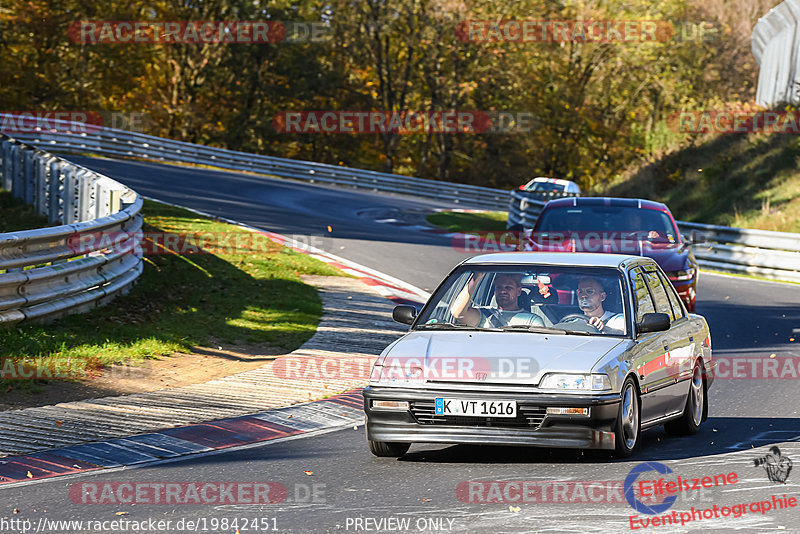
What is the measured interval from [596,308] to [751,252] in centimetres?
1726

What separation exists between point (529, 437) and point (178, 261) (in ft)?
36.2

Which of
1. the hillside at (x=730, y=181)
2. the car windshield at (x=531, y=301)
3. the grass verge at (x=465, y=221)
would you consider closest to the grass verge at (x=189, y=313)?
the car windshield at (x=531, y=301)

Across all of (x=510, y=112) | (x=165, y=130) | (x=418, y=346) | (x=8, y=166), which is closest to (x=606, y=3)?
(x=510, y=112)

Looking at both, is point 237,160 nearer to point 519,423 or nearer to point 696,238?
point 696,238

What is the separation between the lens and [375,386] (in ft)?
25.5

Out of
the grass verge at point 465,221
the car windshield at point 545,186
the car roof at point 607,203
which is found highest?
the car roof at point 607,203

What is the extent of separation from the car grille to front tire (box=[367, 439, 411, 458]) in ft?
1.37

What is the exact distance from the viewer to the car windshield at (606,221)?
51.7 ft

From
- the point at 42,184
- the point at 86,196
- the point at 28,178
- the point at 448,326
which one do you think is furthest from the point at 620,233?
the point at 28,178

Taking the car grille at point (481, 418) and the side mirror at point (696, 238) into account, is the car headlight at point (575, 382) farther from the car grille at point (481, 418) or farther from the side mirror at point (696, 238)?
the side mirror at point (696, 238)

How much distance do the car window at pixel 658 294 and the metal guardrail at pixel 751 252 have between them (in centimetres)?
1329

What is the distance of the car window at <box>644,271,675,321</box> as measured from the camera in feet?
30.3

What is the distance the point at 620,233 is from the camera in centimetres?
1565

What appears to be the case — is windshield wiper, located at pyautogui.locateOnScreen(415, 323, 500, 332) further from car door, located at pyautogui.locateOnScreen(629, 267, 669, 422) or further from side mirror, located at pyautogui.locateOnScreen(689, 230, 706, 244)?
side mirror, located at pyautogui.locateOnScreen(689, 230, 706, 244)
